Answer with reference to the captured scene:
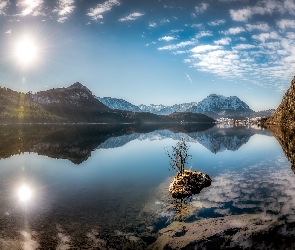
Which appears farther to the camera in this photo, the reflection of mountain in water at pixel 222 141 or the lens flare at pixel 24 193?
the reflection of mountain in water at pixel 222 141

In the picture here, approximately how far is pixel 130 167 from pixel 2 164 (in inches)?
952

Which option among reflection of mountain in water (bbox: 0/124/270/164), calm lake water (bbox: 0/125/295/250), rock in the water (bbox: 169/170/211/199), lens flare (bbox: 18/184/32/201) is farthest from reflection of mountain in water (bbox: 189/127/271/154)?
lens flare (bbox: 18/184/32/201)

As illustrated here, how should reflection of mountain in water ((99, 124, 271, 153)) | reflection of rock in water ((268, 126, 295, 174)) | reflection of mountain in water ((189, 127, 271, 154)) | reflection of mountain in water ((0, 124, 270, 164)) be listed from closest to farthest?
reflection of rock in water ((268, 126, 295, 174))
reflection of mountain in water ((0, 124, 270, 164))
reflection of mountain in water ((189, 127, 271, 154))
reflection of mountain in water ((99, 124, 271, 153))

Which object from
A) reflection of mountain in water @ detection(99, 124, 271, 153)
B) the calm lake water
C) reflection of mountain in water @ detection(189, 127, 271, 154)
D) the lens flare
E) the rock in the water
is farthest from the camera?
reflection of mountain in water @ detection(99, 124, 271, 153)

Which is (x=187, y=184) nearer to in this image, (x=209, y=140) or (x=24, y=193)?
(x=24, y=193)

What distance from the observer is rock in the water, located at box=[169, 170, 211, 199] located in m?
29.8

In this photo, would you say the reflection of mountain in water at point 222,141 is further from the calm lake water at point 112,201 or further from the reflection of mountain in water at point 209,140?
the calm lake water at point 112,201

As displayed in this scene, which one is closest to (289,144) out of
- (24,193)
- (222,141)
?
(222,141)

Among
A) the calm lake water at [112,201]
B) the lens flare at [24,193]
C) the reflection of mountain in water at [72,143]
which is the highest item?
the reflection of mountain in water at [72,143]

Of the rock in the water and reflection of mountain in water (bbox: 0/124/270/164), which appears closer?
the rock in the water

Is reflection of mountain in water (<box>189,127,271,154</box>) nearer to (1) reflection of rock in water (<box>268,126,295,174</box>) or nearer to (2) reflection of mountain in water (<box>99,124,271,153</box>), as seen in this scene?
(2) reflection of mountain in water (<box>99,124,271,153</box>)

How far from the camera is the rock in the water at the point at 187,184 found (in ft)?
97.7

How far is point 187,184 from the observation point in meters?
32.2

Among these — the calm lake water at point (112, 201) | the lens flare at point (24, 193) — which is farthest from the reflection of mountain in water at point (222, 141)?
the lens flare at point (24, 193)
